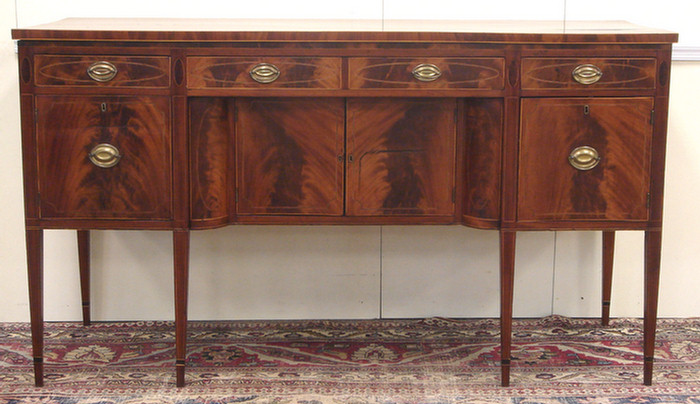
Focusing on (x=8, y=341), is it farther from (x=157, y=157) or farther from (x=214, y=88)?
(x=214, y=88)

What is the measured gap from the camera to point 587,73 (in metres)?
2.04

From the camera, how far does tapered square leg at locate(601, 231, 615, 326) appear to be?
266 cm

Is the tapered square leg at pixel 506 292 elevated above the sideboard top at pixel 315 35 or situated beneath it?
situated beneath

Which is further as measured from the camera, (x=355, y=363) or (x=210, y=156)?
(x=355, y=363)

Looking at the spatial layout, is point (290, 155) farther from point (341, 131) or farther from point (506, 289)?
point (506, 289)

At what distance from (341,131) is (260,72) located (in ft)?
0.95

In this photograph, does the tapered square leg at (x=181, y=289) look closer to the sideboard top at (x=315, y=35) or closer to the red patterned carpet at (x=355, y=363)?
the red patterned carpet at (x=355, y=363)

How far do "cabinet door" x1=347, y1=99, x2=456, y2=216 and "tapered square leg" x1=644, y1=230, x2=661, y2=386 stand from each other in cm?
60

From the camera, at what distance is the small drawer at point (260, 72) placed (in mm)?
2020

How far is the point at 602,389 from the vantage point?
213 centimetres

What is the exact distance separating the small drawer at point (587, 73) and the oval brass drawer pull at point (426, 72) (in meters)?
0.25

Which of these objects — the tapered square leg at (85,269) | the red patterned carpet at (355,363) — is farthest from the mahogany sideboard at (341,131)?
the tapered square leg at (85,269)

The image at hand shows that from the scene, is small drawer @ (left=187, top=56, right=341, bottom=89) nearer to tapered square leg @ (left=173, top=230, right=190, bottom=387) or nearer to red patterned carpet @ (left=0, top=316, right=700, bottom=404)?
tapered square leg @ (left=173, top=230, right=190, bottom=387)

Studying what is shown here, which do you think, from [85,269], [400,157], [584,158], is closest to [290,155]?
[400,157]
